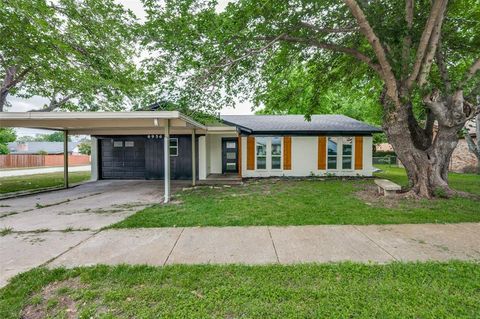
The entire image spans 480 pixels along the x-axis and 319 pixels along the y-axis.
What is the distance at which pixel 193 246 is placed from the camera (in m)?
3.94

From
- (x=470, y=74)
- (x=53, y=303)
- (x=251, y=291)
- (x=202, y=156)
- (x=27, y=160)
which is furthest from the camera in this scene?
(x=27, y=160)

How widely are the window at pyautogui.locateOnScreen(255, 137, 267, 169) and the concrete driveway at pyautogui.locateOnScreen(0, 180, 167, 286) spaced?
5.94 m

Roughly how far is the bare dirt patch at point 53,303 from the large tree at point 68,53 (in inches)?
294

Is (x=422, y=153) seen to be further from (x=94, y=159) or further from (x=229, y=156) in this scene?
(x=94, y=159)

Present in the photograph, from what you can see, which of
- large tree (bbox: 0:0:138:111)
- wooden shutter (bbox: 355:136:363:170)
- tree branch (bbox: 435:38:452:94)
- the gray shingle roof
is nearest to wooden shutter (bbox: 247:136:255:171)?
the gray shingle roof

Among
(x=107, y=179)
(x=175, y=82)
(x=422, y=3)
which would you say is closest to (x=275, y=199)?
(x=175, y=82)

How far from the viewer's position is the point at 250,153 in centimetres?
1308

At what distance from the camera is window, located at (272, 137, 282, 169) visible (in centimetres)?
1308

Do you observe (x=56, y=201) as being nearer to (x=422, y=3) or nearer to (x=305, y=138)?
(x=305, y=138)

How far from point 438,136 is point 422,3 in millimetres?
4238

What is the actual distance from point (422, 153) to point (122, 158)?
13.7m

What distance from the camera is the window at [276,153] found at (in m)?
13.1

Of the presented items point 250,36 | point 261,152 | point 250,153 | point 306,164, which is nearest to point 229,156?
point 250,153

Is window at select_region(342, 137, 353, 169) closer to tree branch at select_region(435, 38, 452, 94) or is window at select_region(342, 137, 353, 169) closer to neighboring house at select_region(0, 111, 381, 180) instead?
neighboring house at select_region(0, 111, 381, 180)
